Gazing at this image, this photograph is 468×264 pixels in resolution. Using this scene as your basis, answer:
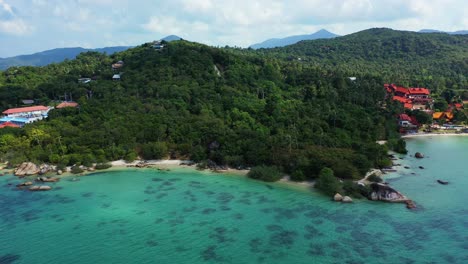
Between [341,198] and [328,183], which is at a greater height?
[328,183]

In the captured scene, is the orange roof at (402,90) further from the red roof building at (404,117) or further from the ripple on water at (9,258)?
the ripple on water at (9,258)

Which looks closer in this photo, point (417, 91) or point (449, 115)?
point (449, 115)

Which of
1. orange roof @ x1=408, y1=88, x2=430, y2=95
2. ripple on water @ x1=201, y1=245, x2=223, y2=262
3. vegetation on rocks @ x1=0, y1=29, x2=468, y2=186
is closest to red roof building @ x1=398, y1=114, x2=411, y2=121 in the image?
vegetation on rocks @ x1=0, y1=29, x2=468, y2=186

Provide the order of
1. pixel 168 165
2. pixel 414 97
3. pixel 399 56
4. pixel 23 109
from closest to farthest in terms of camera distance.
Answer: pixel 168 165
pixel 23 109
pixel 414 97
pixel 399 56

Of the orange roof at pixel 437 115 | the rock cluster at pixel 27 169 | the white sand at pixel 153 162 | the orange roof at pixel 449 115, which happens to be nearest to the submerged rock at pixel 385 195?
the white sand at pixel 153 162

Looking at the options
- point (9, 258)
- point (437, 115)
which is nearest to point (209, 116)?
point (9, 258)

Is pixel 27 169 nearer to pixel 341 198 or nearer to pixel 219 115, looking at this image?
pixel 219 115

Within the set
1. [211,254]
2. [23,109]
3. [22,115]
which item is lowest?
[211,254]
